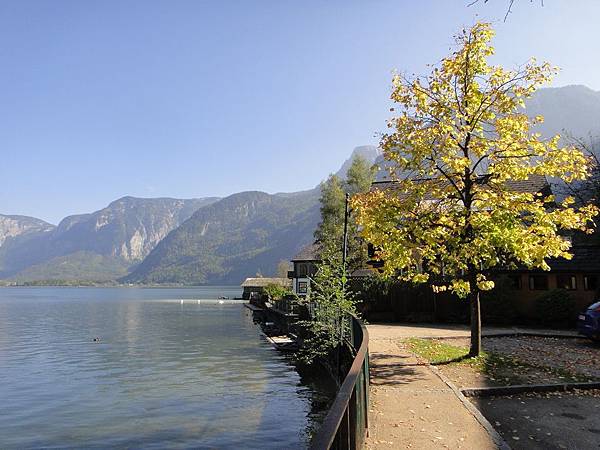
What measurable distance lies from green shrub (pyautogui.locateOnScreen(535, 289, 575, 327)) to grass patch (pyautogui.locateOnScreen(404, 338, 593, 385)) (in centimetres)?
1154

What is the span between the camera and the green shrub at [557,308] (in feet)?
92.5

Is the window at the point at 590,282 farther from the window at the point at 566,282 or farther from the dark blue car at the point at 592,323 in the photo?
the dark blue car at the point at 592,323

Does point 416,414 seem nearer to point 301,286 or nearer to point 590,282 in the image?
point 590,282

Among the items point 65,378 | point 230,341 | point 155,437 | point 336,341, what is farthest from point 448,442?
point 230,341

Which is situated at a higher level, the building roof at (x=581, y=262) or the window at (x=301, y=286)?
the building roof at (x=581, y=262)

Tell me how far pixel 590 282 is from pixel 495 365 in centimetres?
1708

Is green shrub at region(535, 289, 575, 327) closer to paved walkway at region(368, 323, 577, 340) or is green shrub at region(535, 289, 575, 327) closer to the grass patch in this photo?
paved walkway at region(368, 323, 577, 340)

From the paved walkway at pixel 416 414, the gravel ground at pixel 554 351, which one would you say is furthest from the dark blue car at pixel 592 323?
the paved walkway at pixel 416 414

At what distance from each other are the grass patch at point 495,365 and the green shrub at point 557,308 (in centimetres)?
1154

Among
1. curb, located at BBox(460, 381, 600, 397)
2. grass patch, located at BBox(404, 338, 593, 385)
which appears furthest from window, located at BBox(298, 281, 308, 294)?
curb, located at BBox(460, 381, 600, 397)

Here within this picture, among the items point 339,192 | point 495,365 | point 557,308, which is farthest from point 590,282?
point 339,192

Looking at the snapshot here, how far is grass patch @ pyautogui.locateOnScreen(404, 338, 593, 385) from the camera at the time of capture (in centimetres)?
1413

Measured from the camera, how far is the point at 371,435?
878 cm

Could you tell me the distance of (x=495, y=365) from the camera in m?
16.0
